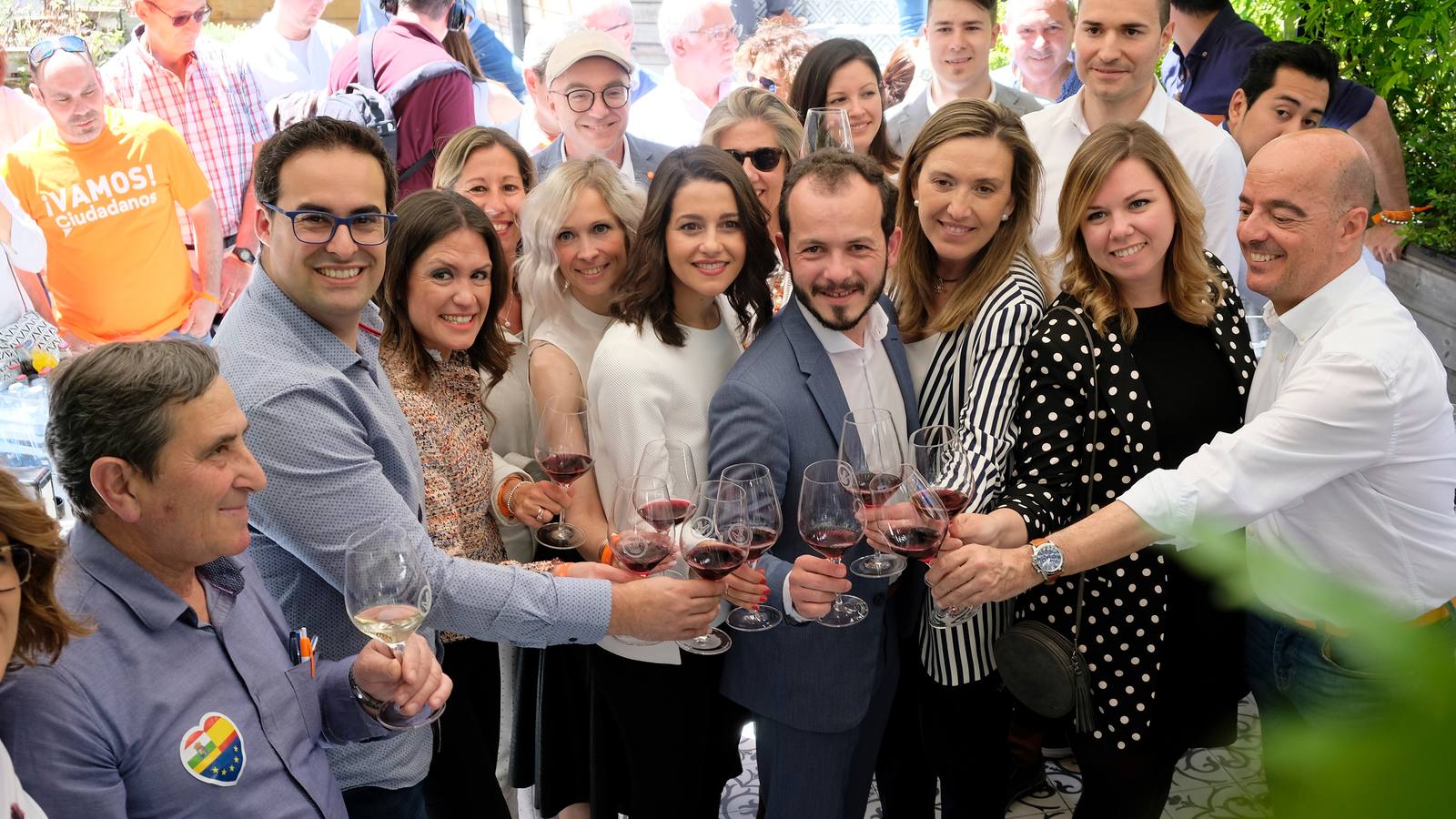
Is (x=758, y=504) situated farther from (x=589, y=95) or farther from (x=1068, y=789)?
(x=589, y=95)

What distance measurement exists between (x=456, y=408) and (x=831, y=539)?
0.94m

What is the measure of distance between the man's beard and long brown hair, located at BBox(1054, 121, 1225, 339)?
1.47 feet

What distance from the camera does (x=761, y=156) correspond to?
141 inches

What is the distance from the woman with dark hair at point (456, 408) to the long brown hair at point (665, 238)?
1.10ft

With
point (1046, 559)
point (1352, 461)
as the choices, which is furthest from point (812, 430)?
point (1352, 461)

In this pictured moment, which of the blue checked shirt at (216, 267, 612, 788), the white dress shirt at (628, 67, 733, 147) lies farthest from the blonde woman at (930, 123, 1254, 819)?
Answer: the white dress shirt at (628, 67, 733, 147)

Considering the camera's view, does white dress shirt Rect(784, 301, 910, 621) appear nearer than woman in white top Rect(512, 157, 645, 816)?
Yes

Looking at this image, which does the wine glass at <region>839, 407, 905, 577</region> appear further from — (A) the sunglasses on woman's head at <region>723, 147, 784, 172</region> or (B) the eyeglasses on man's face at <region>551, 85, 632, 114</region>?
(B) the eyeglasses on man's face at <region>551, 85, 632, 114</region>

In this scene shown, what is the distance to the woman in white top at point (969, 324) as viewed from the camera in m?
2.43

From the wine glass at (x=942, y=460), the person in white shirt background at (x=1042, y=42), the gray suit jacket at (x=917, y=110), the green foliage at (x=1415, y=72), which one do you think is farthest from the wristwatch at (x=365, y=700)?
the green foliage at (x=1415, y=72)

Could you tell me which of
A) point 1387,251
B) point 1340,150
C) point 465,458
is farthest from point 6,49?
point 1387,251

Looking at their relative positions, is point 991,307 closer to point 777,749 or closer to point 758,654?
point 758,654

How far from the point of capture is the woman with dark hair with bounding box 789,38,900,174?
4.04 metres

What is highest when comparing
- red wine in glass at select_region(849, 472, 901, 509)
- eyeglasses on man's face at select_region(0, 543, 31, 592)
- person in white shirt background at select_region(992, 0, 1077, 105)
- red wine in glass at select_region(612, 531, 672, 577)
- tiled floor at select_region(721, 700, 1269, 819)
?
person in white shirt background at select_region(992, 0, 1077, 105)
